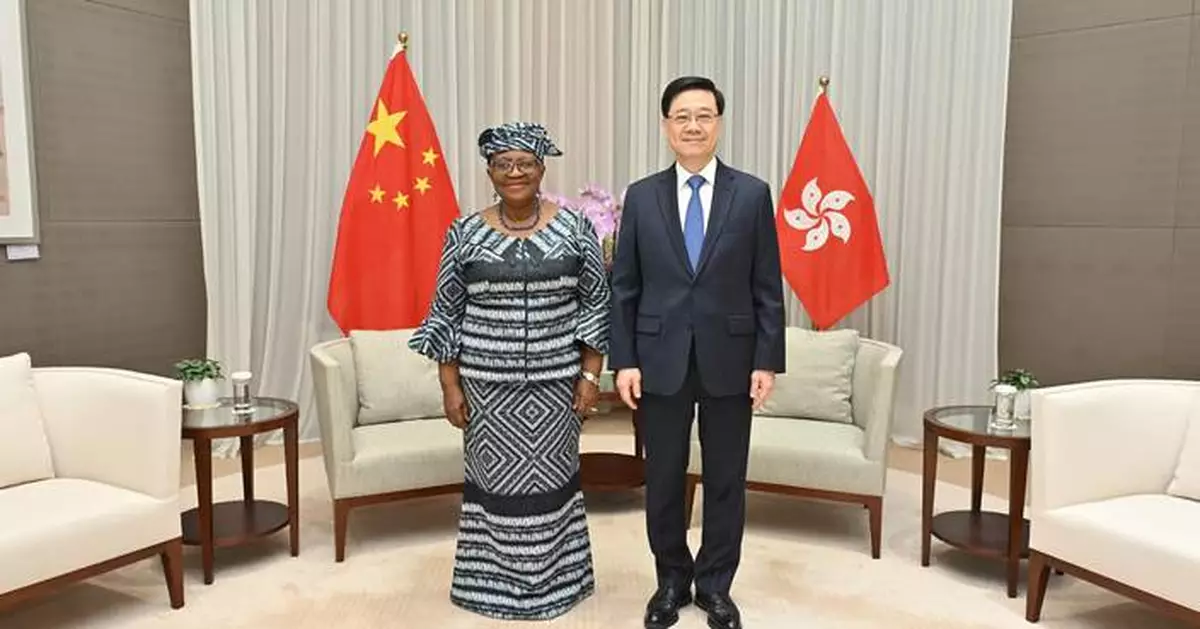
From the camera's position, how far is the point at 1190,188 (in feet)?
14.5

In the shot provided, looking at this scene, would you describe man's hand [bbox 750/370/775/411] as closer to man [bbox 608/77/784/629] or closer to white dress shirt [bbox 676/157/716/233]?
man [bbox 608/77/784/629]

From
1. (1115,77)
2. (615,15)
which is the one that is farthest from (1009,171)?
(615,15)

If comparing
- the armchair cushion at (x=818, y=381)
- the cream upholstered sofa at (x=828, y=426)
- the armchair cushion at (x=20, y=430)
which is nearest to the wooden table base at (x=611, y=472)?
the cream upholstered sofa at (x=828, y=426)

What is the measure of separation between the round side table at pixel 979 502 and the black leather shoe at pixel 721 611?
3.37 ft

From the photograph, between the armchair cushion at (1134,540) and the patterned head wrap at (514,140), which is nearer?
the armchair cushion at (1134,540)

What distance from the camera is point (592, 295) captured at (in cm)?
314

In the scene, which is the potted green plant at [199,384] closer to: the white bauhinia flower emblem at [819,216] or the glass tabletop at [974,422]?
the glass tabletop at [974,422]

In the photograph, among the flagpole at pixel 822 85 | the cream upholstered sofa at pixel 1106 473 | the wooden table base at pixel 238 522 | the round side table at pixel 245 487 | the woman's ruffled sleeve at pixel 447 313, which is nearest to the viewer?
the cream upholstered sofa at pixel 1106 473

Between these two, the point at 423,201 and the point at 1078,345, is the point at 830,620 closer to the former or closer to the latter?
Result: the point at 1078,345

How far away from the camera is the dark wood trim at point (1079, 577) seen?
2756 millimetres

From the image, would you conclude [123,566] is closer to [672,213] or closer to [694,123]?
[672,213]

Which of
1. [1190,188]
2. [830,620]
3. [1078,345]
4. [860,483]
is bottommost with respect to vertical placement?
[830,620]

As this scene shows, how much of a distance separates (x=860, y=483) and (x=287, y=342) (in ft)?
10.5

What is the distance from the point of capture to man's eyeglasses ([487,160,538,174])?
3.00 metres
